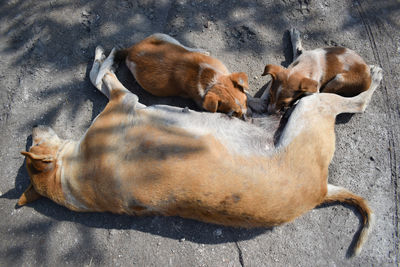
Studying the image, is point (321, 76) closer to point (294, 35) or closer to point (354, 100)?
point (354, 100)

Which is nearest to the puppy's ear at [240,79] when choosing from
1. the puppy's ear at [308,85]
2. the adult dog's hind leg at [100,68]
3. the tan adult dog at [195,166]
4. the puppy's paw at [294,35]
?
the tan adult dog at [195,166]

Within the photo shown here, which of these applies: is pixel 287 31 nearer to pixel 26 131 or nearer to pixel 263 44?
pixel 263 44

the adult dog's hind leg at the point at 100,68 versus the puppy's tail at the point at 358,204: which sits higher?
the adult dog's hind leg at the point at 100,68

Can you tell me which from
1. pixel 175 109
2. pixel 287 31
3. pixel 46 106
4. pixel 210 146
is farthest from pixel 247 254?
pixel 46 106

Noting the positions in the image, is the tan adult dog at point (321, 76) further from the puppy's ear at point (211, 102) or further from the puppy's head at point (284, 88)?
the puppy's ear at point (211, 102)

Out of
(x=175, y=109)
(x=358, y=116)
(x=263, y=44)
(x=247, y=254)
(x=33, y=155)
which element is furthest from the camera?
(x=263, y=44)

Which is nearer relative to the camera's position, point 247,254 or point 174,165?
point 174,165

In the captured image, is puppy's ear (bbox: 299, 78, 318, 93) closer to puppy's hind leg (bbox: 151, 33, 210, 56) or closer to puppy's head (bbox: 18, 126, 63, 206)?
puppy's hind leg (bbox: 151, 33, 210, 56)

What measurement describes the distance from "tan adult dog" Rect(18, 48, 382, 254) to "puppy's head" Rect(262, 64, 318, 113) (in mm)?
175

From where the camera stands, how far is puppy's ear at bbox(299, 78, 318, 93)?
124 inches

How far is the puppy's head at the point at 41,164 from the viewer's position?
2.99 meters

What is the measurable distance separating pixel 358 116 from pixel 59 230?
422cm

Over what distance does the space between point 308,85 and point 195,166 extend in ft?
5.53

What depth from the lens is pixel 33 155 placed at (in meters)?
2.87
